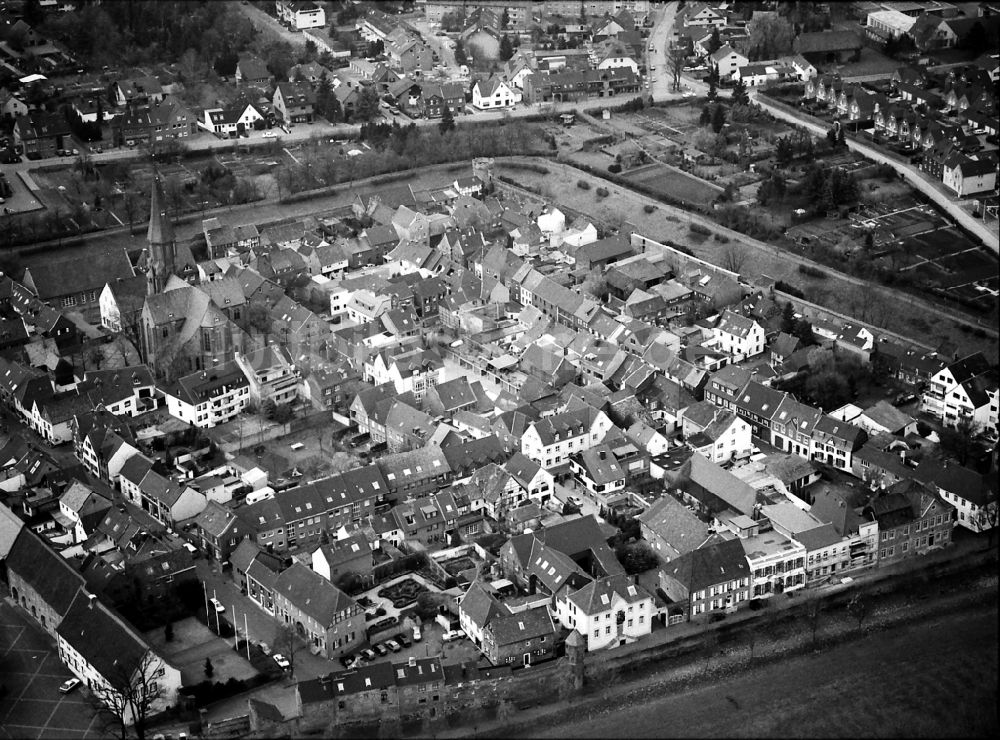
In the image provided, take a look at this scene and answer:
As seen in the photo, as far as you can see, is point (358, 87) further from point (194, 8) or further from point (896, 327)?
point (896, 327)

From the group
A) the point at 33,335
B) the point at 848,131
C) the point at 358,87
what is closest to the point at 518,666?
the point at 33,335

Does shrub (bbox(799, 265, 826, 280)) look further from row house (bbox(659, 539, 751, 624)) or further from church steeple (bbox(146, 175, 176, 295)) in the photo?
church steeple (bbox(146, 175, 176, 295))

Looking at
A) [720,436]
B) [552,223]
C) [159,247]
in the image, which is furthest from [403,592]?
[552,223]

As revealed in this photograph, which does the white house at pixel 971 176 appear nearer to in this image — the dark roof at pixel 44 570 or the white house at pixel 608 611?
the white house at pixel 608 611

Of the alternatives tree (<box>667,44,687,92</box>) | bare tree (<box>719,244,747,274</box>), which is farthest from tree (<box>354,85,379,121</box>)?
bare tree (<box>719,244,747,274</box>)

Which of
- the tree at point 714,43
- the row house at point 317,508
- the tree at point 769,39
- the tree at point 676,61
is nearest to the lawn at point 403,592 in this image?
the row house at point 317,508

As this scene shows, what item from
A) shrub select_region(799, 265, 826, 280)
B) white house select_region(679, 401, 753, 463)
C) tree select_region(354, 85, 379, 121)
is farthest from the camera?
tree select_region(354, 85, 379, 121)

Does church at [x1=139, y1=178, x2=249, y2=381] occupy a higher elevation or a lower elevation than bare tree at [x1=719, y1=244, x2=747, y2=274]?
higher
